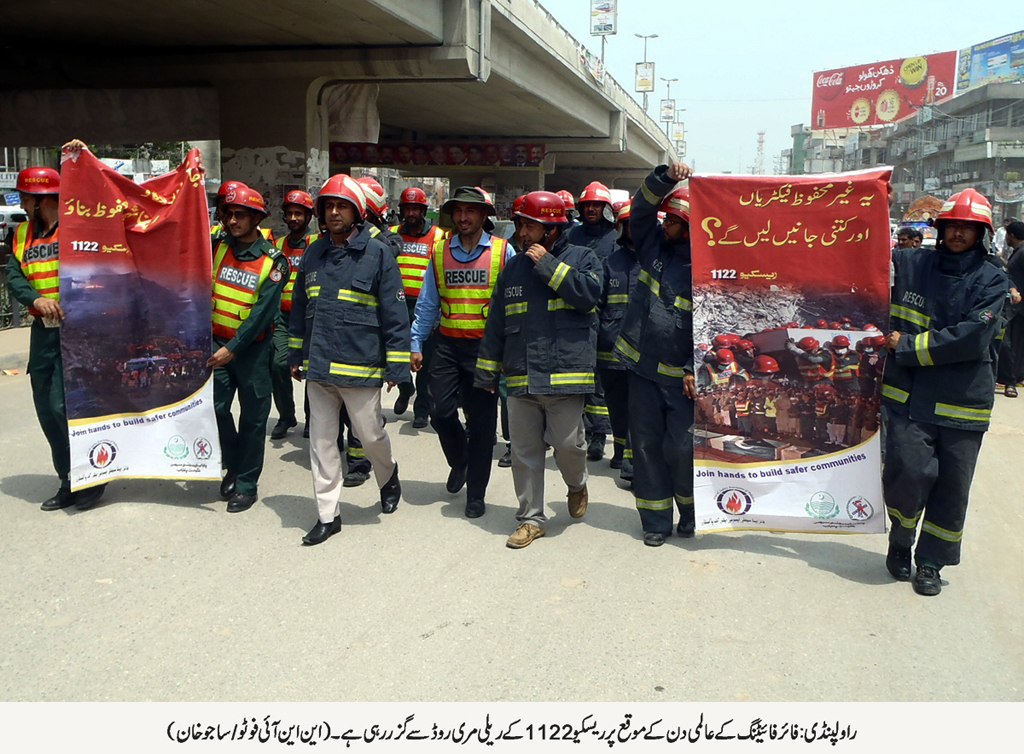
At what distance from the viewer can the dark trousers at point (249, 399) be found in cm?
584

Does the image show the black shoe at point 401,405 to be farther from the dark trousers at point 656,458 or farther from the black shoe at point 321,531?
the dark trousers at point 656,458

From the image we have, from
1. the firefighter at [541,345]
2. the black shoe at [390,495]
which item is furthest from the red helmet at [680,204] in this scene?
the black shoe at [390,495]

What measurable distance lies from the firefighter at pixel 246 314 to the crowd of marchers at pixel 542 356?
0.5 inches

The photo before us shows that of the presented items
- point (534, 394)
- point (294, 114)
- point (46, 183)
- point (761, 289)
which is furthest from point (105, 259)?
point (294, 114)

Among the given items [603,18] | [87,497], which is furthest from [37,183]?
[603,18]

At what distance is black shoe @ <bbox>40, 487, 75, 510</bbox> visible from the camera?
559cm

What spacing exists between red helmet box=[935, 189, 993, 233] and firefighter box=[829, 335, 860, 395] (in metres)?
0.74

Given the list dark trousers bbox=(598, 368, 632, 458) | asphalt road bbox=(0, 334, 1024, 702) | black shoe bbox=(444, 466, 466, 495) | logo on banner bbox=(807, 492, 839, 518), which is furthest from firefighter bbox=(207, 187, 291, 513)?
logo on banner bbox=(807, 492, 839, 518)

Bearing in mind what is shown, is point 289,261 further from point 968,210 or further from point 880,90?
point 880,90

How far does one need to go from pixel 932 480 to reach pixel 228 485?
413 centimetres

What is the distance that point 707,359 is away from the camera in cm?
498

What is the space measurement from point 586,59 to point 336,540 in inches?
867

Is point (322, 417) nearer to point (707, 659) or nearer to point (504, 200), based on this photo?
point (707, 659)

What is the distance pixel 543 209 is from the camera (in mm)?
5051
